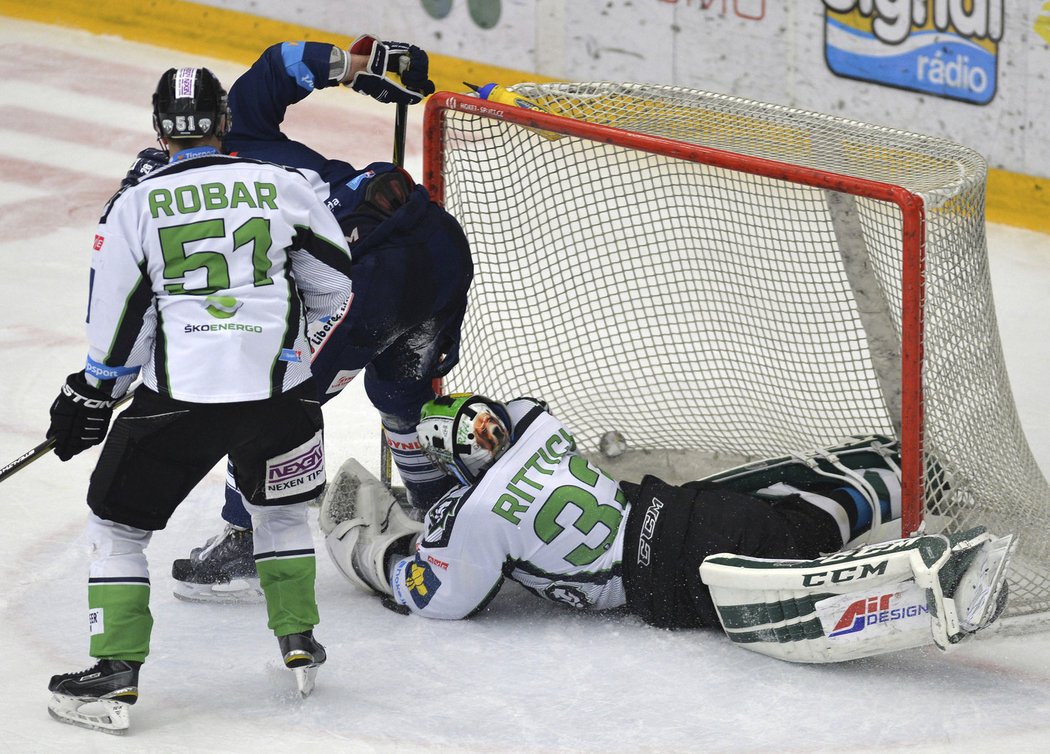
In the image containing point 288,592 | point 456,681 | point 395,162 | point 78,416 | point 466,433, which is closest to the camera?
point 78,416

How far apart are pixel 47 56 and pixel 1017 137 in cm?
434

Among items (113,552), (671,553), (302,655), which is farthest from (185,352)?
(671,553)

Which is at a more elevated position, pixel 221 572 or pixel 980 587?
pixel 980 587

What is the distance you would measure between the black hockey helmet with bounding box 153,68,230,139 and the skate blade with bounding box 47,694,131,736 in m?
1.02

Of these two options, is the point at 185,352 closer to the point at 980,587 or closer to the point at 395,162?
the point at 395,162

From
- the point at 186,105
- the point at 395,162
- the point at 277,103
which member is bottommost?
the point at 395,162

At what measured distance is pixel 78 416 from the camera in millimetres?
2945

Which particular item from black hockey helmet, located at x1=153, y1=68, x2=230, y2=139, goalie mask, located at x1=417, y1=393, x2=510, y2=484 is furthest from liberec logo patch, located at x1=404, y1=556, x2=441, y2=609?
black hockey helmet, located at x1=153, y1=68, x2=230, y2=139

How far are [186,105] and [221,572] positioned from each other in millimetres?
1202

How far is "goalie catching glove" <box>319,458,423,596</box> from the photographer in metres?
3.55

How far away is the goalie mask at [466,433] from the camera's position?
3.35 m

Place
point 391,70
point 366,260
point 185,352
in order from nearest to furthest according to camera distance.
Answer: point 185,352 → point 366,260 → point 391,70

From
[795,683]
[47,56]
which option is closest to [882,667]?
[795,683]

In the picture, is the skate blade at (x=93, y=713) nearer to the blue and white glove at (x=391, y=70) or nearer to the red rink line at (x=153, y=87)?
the blue and white glove at (x=391, y=70)
